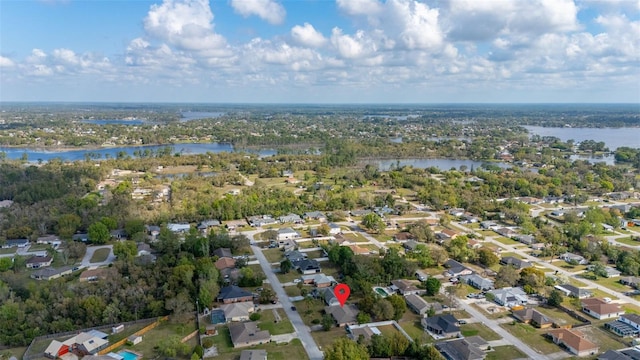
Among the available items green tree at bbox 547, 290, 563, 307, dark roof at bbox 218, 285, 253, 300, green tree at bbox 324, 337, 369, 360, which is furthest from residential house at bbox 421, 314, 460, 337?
dark roof at bbox 218, 285, 253, 300

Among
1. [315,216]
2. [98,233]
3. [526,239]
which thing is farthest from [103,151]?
[526,239]

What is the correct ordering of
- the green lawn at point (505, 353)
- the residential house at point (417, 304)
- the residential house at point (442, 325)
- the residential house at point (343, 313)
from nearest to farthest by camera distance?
the green lawn at point (505, 353) < the residential house at point (442, 325) < the residential house at point (343, 313) < the residential house at point (417, 304)

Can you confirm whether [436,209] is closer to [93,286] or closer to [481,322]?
[481,322]

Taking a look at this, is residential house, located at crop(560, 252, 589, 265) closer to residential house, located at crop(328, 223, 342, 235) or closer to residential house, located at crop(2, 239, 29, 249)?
residential house, located at crop(328, 223, 342, 235)

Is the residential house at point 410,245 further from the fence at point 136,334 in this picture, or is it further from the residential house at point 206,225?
the fence at point 136,334

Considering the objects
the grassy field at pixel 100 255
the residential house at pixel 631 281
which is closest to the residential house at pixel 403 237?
the residential house at pixel 631 281
